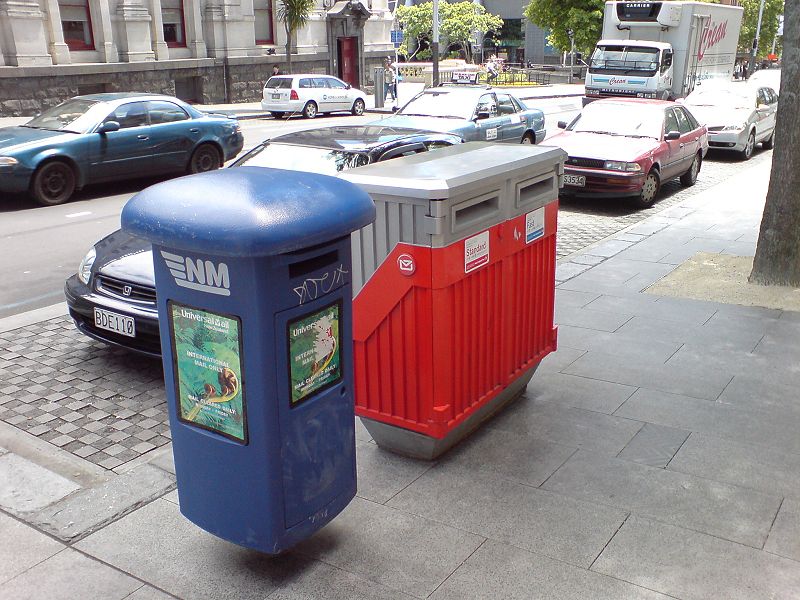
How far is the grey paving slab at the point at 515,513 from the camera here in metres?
3.75

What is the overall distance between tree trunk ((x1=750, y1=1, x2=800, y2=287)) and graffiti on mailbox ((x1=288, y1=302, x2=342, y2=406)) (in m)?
5.77

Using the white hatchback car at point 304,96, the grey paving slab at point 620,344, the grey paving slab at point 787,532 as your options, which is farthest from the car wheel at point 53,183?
the white hatchback car at point 304,96

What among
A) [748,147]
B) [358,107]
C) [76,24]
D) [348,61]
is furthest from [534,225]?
[348,61]

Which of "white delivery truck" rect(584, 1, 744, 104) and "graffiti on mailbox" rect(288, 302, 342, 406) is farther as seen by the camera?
"white delivery truck" rect(584, 1, 744, 104)

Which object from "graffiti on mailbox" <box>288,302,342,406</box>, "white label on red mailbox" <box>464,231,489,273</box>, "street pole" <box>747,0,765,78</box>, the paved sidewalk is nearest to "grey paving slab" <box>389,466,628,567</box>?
the paved sidewalk

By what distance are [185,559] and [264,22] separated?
32.7 metres

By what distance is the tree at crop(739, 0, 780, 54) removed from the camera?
6788 cm

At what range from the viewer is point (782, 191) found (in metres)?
7.63

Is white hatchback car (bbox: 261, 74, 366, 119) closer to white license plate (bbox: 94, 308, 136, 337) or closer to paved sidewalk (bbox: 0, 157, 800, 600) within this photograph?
paved sidewalk (bbox: 0, 157, 800, 600)

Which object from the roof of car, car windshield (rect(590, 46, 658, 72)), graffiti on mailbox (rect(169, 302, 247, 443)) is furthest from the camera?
car windshield (rect(590, 46, 658, 72))

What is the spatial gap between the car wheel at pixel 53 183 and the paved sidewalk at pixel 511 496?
6593 millimetres

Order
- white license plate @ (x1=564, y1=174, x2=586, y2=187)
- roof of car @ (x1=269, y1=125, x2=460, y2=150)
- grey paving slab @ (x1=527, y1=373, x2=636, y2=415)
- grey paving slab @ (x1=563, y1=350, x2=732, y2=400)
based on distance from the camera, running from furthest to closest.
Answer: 1. white license plate @ (x1=564, y1=174, x2=586, y2=187)
2. roof of car @ (x1=269, y1=125, x2=460, y2=150)
3. grey paving slab @ (x1=563, y1=350, x2=732, y2=400)
4. grey paving slab @ (x1=527, y1=373, x2=636, y2=415)

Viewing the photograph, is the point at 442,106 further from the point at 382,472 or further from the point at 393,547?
the point at 393,547

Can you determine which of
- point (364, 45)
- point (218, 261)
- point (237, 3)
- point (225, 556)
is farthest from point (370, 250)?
point (364, 45)
